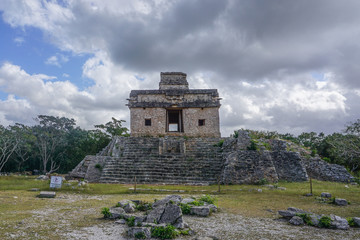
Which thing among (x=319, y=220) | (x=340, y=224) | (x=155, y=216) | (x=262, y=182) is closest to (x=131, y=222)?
(x=155, y=216)

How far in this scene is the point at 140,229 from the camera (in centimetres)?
394

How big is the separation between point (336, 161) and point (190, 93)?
37.9ft

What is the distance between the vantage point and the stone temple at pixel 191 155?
1173 cm

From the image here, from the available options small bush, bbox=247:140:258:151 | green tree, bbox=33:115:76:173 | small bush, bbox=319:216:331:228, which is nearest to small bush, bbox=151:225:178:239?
small bush, bbox=319:216:331:228

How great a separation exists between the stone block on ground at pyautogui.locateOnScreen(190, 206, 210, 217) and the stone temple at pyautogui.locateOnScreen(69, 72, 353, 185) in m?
3.90

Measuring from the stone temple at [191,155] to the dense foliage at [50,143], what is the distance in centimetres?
847

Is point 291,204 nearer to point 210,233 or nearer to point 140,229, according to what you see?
point 210,233

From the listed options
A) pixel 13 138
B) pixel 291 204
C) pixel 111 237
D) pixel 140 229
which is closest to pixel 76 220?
pixel 111 237

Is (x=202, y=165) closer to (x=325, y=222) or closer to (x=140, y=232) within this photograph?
(x=325, y=222)

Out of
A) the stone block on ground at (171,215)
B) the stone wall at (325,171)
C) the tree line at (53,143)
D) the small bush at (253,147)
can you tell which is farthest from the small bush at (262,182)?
the tree line at (53,143)

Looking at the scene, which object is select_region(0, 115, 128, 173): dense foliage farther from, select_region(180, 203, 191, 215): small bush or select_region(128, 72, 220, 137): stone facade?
select_region(180, 203, 191, 215): small bush

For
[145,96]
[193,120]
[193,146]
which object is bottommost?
[193,146]

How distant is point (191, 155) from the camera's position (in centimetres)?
1418

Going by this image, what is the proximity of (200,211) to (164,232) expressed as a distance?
170 cm
